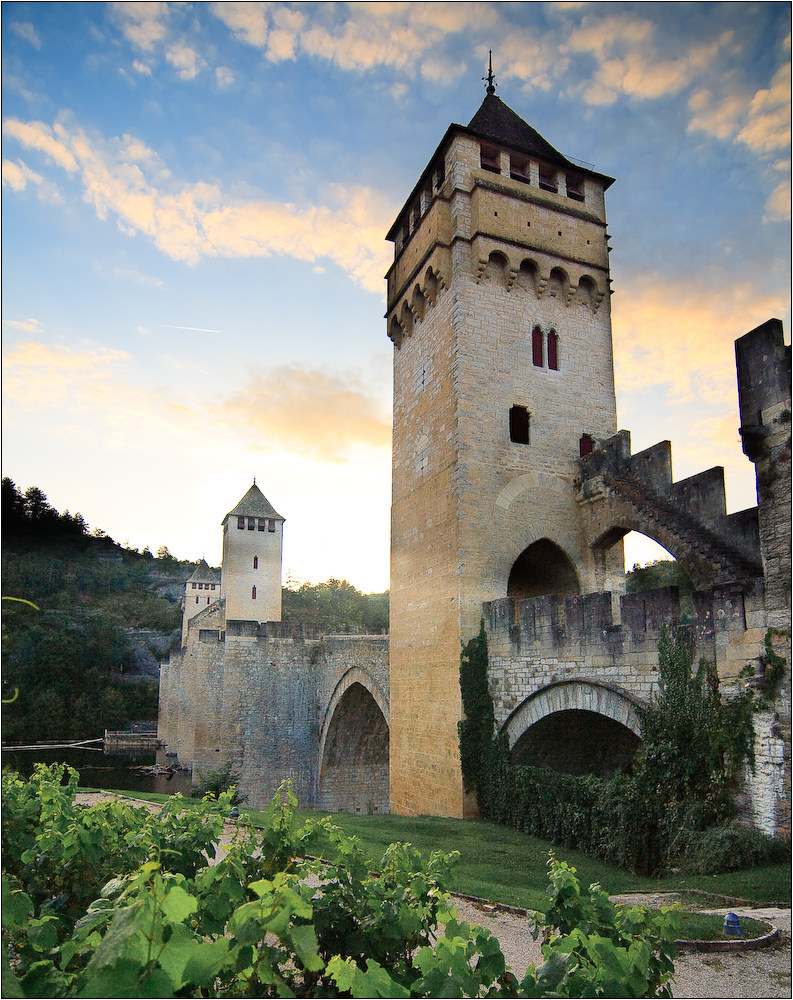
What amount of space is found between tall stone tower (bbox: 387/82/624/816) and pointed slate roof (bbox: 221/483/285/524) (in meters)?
26.2

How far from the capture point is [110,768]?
30.3m

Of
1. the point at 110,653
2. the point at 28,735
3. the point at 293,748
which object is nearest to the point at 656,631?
the point at 293,748

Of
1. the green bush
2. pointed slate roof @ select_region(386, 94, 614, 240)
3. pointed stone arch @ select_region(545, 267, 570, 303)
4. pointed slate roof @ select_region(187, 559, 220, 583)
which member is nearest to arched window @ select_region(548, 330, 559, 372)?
pointed stone arch @ select_region(545, 267, 570, 303)

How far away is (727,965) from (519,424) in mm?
10178

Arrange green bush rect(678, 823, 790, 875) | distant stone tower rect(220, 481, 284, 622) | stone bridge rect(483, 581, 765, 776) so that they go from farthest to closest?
1. distant stone tower rect(220, 481, 284, 622)
2. stone bridge rect(483, 581, 765, 776)
3. green bush rect(678, 823, 790, 875)

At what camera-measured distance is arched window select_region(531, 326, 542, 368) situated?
44.9 feet

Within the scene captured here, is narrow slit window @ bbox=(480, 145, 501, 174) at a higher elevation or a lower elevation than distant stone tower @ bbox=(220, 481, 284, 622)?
higher

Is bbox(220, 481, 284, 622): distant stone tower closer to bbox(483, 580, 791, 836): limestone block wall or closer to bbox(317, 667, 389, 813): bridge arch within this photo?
bbox(317, 667, 389, 813): bridge arch

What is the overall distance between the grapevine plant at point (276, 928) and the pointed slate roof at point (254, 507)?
118 feet

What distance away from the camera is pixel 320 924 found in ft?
8.87

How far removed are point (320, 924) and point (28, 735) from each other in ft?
149

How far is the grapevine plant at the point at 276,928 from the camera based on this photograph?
1804 millimetres

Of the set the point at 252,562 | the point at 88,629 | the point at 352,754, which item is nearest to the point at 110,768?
the point at 252,562

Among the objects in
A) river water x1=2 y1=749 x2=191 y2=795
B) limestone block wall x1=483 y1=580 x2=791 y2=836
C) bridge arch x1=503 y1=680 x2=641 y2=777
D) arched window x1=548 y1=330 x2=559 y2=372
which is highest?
arched window x1=548 y1=330 x2=559 y2=372
